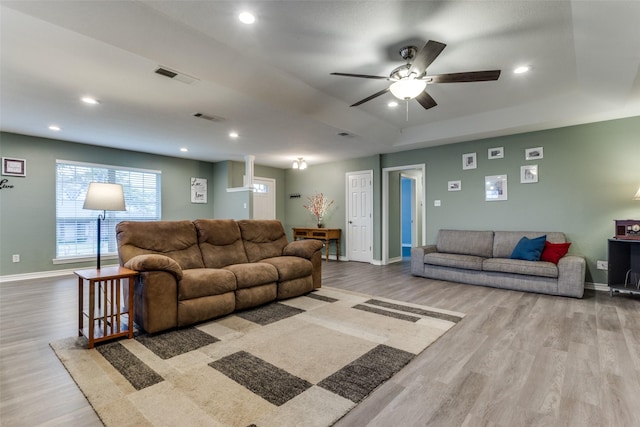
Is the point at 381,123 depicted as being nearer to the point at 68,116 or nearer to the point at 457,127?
the point at 457,127

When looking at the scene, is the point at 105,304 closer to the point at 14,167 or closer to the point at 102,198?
the point at 102,198

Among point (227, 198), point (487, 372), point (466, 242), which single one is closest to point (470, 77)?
point (487, 372)

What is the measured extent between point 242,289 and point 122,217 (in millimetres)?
4416

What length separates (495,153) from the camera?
5.11 meters

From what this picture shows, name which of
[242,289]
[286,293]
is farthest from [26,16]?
[286,293]

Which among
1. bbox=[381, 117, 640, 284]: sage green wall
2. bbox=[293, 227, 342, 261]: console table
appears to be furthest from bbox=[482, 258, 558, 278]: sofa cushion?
bbox=[293, 227, 342, 261]: console table

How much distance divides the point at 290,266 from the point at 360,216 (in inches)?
139

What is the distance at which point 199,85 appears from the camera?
324cm

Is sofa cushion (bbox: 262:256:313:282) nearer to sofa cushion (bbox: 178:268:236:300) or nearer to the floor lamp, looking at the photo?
sofa cushion (bbox: 178:268:236:300)

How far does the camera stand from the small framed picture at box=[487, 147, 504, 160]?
5047 millimetres

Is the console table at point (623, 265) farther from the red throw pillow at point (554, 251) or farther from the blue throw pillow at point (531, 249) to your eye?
the blue throw pillow at point (531, 249)

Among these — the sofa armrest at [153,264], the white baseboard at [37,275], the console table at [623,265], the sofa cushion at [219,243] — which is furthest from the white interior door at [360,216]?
the white baseboard at [37,275]

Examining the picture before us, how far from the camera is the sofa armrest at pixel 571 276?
147 inches

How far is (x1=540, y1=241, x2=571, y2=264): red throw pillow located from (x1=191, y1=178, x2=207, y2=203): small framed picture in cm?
686
